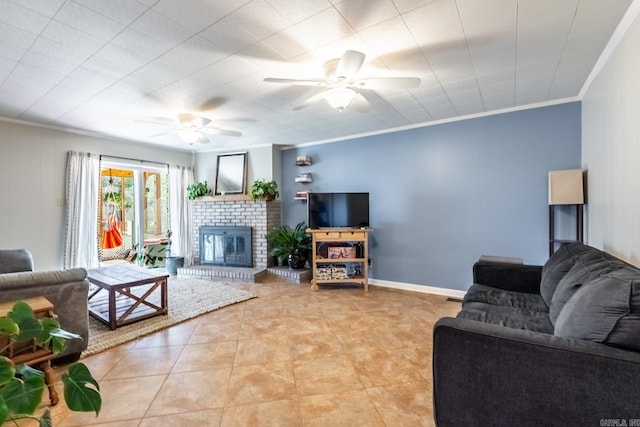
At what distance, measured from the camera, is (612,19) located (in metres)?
1.79

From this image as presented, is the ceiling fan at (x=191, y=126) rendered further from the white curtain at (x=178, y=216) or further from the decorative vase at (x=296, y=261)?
the decorative vase at (x=296, y=261)

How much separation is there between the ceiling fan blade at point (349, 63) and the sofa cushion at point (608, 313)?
174 centimetres

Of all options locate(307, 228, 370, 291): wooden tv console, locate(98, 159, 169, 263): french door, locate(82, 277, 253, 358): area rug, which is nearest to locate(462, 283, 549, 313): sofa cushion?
locate(307, 228, 370, 291): wooden tv console

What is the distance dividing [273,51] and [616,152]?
8.40ft

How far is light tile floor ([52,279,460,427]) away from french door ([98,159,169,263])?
295 cm

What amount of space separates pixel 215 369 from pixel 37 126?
414 centimetres

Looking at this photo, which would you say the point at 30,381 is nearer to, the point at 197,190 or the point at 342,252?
the point at 342,252

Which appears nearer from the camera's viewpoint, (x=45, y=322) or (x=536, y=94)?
(x=45, y=322)

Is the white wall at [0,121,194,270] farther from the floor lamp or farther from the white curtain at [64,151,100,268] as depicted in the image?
the floor lamp

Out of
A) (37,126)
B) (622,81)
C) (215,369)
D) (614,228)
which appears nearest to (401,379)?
(215,369)

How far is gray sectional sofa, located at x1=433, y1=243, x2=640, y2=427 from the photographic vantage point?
1.03 meters

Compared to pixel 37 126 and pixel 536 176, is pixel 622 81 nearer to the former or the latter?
pixel 536 176

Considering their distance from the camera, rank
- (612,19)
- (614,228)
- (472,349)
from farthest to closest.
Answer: (614,228)
(612,19)
(472,349)

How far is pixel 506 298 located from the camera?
2.25m
